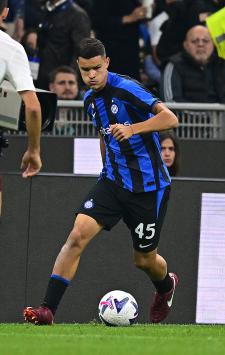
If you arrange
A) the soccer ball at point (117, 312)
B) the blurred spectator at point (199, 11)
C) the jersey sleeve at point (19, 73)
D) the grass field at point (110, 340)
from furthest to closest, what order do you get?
the blurred spectator at point (199, 11) → the soccer ball at point (117, 312) → the jersey sleeve at point (19, 73) → the grass field at point (110, 340)

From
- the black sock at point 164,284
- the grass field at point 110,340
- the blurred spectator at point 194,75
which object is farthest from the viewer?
the blurred spectator at point 194,75

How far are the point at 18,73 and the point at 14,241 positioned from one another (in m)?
3.32

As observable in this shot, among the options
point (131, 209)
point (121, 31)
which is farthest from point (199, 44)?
point (131, 209)

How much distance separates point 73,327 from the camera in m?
10.1

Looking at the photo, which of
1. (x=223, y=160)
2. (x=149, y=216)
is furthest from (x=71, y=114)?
(x=149, y=216)

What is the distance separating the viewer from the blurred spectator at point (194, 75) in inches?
622

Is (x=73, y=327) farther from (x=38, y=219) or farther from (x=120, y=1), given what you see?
(x=120, y=1)

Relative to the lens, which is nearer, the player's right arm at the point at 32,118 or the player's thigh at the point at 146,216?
the player's right arm at the point at 32,118

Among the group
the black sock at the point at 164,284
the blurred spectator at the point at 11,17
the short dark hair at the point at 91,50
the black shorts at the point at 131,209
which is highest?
the blurred spectator at the point at 11,17

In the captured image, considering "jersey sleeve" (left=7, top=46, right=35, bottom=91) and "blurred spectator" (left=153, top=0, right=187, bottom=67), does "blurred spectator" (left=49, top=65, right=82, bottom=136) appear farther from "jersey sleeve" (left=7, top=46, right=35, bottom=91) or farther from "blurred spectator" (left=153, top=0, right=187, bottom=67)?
"jersey sleeve" (left=7, top=46, right=35, bottom=91)

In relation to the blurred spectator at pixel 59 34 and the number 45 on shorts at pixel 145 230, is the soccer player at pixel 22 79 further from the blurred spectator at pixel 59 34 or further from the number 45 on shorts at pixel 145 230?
the blurred spectator at pixel 59 34

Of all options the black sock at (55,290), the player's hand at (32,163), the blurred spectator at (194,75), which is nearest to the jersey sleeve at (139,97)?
the player's hand at (32,163)

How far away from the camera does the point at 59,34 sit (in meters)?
16.3

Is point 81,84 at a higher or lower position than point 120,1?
lower
